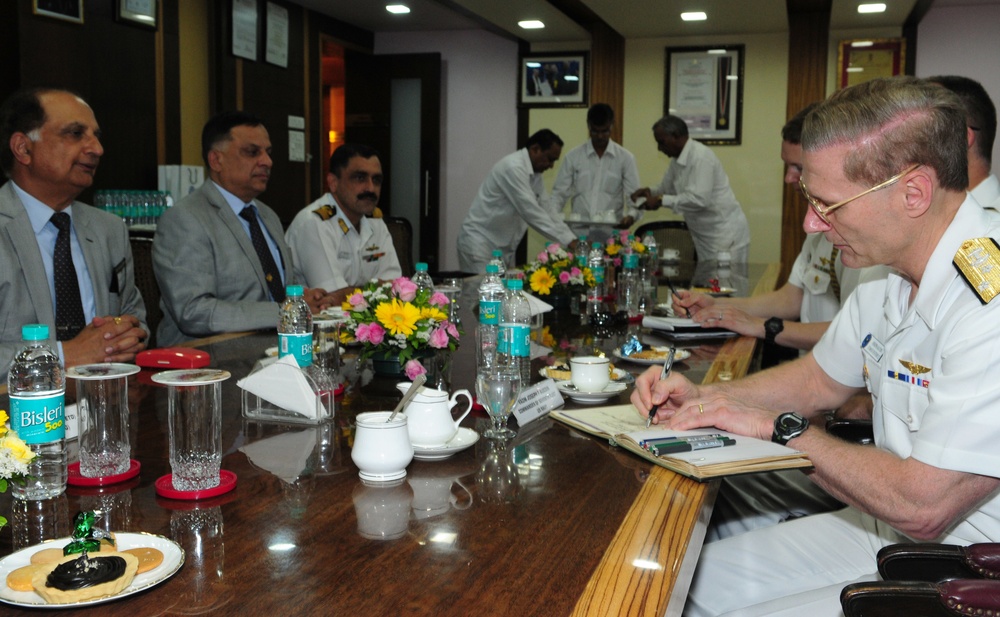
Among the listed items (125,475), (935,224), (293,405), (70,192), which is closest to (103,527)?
(125,475)

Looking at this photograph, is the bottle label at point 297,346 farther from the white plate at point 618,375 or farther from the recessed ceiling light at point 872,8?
the recessed ceiling light at point 872,8

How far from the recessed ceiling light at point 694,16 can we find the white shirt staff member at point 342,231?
158 inches

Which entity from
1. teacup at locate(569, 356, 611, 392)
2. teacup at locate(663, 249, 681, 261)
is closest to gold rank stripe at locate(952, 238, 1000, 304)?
teacup at locate(569, 356, 611, 392)

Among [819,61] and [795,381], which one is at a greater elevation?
[819,61]

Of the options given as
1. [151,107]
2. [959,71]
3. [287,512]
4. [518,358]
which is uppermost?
[959,71]

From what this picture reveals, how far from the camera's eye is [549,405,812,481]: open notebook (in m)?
1.37

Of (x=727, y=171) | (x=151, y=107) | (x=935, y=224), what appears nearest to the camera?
(x=935, y=224)

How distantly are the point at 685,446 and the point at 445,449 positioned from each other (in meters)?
0.40

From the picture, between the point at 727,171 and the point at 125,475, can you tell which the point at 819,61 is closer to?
the point at 727,171

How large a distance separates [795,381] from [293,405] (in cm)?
109

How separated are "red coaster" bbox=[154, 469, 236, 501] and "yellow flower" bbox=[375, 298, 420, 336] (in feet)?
2.10

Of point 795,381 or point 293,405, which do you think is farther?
point 795,381

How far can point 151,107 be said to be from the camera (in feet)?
19.0

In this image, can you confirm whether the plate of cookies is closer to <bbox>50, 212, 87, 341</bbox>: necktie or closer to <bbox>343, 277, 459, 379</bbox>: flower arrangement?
<bbox>343, 277, 459, 379</bbox>: flower arrangement
